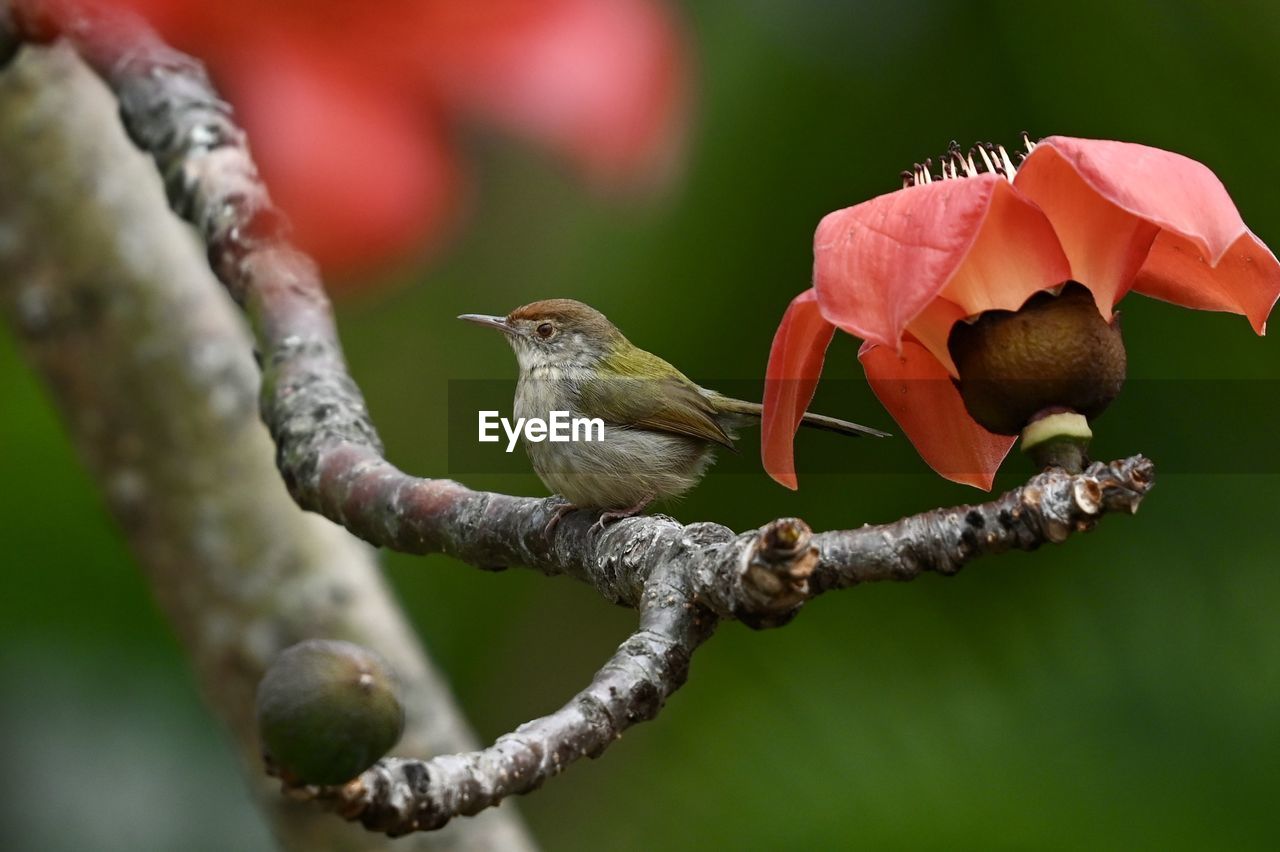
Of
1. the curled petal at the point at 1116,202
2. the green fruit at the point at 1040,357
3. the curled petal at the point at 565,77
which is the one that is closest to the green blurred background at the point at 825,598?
the green fruit at the point at 1040,357

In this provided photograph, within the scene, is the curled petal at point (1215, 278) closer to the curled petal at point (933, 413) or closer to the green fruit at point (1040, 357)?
the green fruit at point (1040, 357)

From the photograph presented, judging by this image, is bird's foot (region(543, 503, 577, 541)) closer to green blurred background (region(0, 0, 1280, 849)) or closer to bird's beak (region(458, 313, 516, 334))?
bird's beak (region(458, 313, 516, 334))

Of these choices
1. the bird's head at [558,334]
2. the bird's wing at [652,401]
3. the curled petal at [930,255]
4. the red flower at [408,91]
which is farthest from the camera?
the bird's head at [558,334]

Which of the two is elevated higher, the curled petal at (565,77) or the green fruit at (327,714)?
the curled petal at (565,77)

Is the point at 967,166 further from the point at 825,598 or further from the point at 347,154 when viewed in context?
the point at 825,598

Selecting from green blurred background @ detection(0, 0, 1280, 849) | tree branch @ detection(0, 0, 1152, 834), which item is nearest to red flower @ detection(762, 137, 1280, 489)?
tree branch @ detection(0, 0, 1152, 834)

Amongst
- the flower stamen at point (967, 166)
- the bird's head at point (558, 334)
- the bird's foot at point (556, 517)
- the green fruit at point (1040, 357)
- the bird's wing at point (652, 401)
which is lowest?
the green fruit at point (1040, 357)

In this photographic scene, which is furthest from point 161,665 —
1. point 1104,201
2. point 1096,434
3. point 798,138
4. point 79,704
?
point 1104,201

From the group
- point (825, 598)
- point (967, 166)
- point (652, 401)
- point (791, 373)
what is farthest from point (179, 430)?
point (967, 166)
